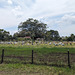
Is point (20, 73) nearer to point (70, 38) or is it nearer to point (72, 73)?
point (72, 73)

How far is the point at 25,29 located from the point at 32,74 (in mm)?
57911

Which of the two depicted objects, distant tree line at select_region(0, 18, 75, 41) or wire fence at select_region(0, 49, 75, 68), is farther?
distant tree line at select_region(0, 18, 75, 41)

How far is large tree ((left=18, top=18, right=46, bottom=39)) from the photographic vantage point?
59275 mm

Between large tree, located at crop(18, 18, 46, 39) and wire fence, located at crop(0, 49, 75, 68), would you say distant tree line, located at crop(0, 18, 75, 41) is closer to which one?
large tree, located at crop(18, 18, 46, 39)

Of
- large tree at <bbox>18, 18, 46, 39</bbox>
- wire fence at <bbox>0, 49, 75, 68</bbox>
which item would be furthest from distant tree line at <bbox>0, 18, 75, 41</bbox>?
wire fence at <bbox>0, 49, 75, 68</bbox>

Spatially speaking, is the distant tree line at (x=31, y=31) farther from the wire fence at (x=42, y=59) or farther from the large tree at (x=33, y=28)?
the wire fence at (x=42, y=59)

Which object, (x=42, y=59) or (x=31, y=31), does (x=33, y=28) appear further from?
(x=42, y=59)

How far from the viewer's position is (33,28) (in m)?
61.3

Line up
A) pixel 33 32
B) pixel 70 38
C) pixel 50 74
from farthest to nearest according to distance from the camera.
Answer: pixel 33 32 → pixel 70 38 → pixel 50 74

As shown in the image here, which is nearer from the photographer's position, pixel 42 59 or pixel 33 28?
pixel 42 59

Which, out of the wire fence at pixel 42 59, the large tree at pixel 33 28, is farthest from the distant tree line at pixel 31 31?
the wire fence at pixel 42 59

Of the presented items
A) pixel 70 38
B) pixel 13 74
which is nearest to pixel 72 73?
pixel 13 74

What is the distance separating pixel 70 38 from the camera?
52250mm

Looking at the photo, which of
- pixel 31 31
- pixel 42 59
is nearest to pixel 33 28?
pixel 31 31
